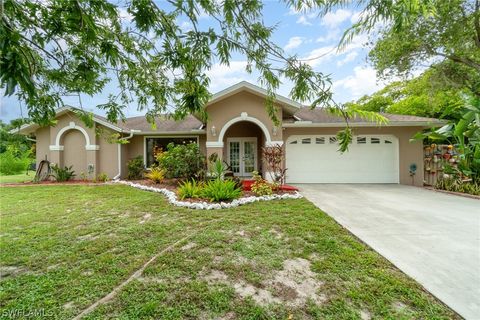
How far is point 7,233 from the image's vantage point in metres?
5.54

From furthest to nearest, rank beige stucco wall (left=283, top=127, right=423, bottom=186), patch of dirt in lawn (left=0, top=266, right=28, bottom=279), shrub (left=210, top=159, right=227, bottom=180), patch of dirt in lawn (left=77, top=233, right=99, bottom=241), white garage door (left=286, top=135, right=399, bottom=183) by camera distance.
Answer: white garage door (left=286, top=135, right=399, bottom=183) → beige stucco wall (left=283, top=127, right=423, bottom=186) → shrub (left=210, top=159, right=227, bottom=180) → patch of dirt in lawn (left=77, top=233, right=99, bottom=241) → patch of dirt in lawn (left=0, top=266, right=28, bottom=279)

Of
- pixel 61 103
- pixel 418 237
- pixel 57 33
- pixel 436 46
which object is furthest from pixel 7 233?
pixel 436 46

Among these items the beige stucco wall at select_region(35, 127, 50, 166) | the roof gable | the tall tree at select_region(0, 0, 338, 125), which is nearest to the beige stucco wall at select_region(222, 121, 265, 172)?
the roof gable

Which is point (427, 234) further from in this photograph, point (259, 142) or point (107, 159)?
point (107, 159)

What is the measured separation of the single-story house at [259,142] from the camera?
1222 cm

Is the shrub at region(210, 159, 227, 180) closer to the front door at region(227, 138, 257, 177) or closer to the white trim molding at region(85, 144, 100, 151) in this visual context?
the front door at region(227, 138, 257, 177)

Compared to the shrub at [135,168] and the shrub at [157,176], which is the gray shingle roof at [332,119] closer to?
the shrub at [157,176]

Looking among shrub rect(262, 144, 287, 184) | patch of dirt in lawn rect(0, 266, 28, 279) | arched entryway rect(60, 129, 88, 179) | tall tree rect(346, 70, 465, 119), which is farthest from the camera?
arched entryway rect(60, 129, 88, 179)

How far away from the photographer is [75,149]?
15.3 m

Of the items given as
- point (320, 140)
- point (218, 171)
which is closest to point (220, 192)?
point (218, 171)

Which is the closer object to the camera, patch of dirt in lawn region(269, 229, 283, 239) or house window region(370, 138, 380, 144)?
patch of dirt in lawn region(269, 229, 283, 239)

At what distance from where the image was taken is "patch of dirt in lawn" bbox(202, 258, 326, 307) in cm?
307

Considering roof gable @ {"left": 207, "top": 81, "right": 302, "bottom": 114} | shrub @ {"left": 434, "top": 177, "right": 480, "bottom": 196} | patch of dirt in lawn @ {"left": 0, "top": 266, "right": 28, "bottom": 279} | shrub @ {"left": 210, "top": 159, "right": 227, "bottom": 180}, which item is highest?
roof gable @ {"left": 207, "top": 81, "right": 302, "bottom": 114}

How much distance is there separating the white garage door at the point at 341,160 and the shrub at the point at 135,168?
29.2ft
